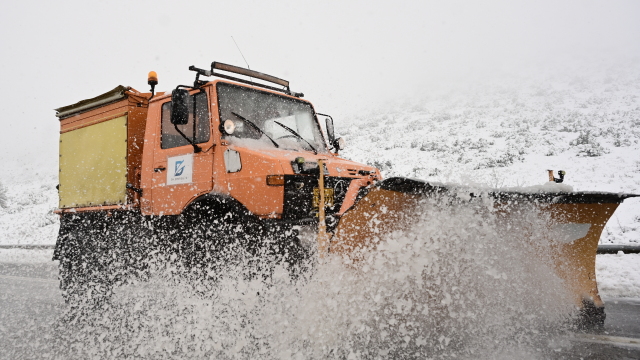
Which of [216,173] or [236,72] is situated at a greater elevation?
[236,72]

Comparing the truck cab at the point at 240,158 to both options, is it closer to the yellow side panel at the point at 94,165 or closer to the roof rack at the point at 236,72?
the roof rack at the point at 236,72

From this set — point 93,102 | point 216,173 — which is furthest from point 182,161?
point 93,102

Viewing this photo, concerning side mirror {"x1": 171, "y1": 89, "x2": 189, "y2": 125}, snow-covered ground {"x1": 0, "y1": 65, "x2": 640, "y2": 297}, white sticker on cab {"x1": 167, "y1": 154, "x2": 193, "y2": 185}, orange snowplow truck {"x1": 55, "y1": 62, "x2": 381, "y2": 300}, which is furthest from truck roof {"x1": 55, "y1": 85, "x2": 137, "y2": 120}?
snow-covered ground {"x1": 0, "y1": 65, "x2": 640, "y2": 297}

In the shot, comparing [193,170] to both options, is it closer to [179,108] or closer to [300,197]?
[179,108]

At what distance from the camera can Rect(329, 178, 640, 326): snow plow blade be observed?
276cm

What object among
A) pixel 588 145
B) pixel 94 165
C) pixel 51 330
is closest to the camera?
pixel 51 330

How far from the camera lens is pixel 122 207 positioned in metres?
4.36

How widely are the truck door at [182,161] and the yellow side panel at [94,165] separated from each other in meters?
0.49

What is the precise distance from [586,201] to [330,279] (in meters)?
2.11

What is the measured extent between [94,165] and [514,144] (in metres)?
14.7

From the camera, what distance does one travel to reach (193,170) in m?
3.94

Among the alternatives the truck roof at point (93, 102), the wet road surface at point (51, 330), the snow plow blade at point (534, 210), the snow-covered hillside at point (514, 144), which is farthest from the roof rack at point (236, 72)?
the wet road surface at point (51, 330)

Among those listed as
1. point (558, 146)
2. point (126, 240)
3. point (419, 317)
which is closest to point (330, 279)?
point (419, 317)

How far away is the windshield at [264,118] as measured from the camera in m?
3.93
